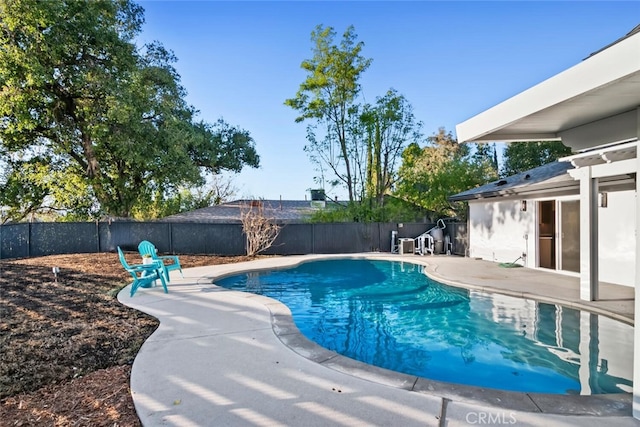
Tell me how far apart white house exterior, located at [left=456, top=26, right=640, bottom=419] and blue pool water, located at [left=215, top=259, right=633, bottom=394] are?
1102 mm

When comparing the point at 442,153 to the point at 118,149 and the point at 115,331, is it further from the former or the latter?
the point at 115,331

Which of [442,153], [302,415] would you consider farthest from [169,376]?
[442,153]

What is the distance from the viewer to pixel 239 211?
61.5 ft

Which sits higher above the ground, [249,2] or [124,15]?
[124,15]

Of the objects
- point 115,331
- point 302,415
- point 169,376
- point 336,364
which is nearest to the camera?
point 302,415

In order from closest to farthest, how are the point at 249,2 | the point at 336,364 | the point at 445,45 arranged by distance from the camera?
the point at 336,364
the point at 249,2
the point at 445,45

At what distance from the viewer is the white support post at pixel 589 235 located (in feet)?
18.0

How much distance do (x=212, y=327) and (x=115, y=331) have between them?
1164mm

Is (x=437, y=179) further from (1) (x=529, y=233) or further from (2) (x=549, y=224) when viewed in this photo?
(1) (x=529, y=233)

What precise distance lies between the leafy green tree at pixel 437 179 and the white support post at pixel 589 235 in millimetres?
9743

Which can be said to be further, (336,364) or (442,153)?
(442,153)

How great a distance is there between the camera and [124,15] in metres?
15.2

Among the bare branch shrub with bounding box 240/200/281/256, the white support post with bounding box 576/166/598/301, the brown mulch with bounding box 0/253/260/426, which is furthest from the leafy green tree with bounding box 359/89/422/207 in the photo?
the brown mulch with bounding box 0/253/260/426

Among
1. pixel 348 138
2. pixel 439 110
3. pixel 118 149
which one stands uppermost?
pixel 439 110
